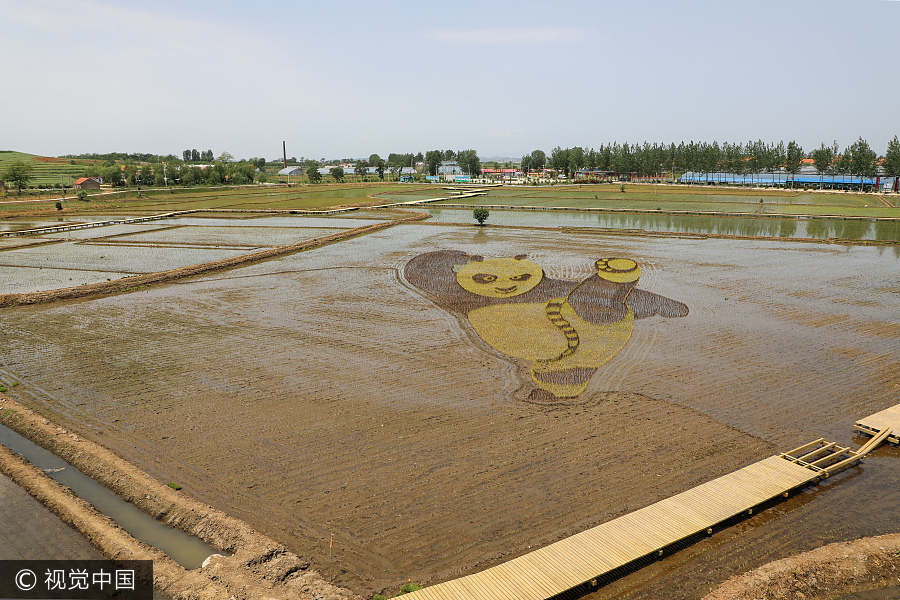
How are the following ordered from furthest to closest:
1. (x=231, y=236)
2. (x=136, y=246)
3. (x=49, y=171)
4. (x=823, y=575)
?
(x=49, y=171), (x=231, y=236), (x=136, y=246), (x=823, y=575)

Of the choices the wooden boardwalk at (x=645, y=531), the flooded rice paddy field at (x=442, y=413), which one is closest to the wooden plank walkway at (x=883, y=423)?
the flooded rice paddy field at (x=442, y=413)

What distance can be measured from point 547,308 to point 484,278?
5.59 metres

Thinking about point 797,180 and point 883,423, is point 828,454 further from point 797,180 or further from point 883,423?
point 797,180

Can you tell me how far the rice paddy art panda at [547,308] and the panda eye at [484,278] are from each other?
54 mm

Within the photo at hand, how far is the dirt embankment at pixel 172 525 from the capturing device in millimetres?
8898

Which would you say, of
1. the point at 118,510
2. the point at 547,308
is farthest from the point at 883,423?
the point at 118,510

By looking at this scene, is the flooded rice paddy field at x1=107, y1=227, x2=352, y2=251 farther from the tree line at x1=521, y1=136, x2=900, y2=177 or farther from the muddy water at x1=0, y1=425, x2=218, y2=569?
the tree line at x1=521, y1=136, x2=900, y2=177

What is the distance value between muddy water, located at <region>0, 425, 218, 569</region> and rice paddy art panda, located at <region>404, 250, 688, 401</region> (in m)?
9.66

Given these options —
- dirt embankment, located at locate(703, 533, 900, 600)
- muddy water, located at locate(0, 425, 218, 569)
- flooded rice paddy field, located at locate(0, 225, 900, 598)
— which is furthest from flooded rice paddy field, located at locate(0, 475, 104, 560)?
dirt embankment, located at locate(703, 533, 900, 600)

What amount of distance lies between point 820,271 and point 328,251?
32072 millimetres

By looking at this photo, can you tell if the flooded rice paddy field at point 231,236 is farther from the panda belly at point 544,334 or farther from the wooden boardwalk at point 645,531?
the wooden boardwalk at point 645,531

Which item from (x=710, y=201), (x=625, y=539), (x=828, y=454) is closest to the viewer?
(x=625, y=539)

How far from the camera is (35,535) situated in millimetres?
10414

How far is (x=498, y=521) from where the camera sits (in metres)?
10.7
